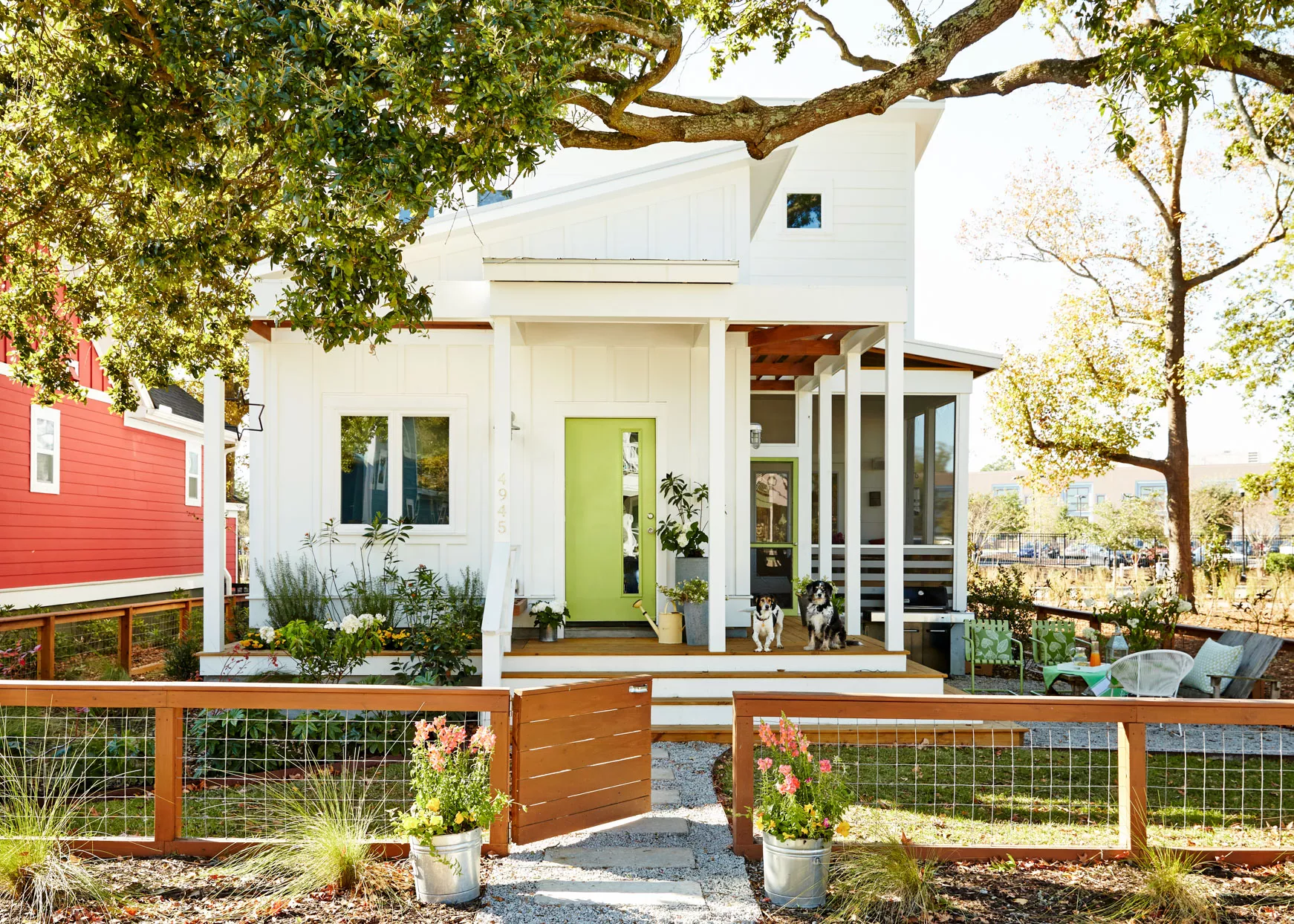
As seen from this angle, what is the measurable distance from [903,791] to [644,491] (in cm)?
440

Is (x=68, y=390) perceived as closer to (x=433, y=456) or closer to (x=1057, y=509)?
(x=433, y=456)

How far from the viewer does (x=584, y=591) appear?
33.0 ft

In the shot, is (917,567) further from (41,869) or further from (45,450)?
(45,450)

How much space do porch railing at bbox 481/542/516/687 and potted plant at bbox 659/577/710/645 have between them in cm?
161

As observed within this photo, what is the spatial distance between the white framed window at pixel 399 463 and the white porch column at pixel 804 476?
4117 millimetres

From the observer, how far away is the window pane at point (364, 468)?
9.84m

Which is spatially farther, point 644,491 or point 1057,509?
point 1057,509

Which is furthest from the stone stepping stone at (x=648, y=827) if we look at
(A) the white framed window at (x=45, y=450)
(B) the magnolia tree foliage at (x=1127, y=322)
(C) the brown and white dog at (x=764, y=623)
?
(B) the magnolia tree foliage at (x=1127, y=322)

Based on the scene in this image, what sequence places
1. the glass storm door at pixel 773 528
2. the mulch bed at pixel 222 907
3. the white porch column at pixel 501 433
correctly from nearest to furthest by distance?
the mulch bed at pixel 222 907 → the white porch column at pixel 501 433 → the glass storm door at pixel 773 528

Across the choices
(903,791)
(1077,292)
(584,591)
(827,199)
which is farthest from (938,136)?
(903,791)

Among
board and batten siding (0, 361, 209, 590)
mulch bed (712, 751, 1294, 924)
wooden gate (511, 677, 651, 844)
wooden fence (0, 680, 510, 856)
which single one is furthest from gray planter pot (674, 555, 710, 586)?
board and batten siding (0, 361, 209, 590)

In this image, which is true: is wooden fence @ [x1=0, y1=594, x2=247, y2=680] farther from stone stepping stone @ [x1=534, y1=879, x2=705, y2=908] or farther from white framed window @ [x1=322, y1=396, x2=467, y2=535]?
stone stepping stone @ [x1=534, y1=879, x2=705, y2=908]

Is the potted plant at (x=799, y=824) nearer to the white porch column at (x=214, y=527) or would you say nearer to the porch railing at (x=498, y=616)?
the porch railing at (x=498, y=616)

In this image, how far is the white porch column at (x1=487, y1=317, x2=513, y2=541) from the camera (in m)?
8.26
